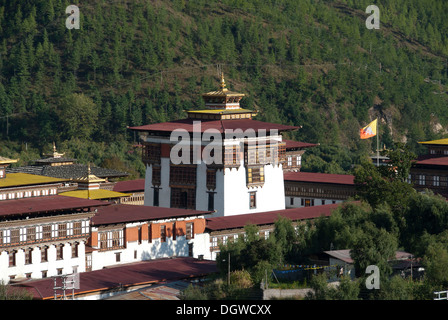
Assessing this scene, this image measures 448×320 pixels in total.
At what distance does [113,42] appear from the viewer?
19200cm

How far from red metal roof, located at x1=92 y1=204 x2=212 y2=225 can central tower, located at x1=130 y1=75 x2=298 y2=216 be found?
961cm

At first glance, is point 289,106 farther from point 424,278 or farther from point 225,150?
point 424,278

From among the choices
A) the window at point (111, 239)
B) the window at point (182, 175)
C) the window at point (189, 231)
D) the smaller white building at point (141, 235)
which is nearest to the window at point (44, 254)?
the smaller white building at point (141, 235)

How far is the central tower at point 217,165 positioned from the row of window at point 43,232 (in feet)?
72.9

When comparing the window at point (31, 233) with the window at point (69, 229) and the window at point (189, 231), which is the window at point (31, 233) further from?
the window at point (189, 231)

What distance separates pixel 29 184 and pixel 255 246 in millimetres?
18840

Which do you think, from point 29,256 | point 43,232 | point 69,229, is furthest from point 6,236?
point 69,229

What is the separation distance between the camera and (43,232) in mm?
88438

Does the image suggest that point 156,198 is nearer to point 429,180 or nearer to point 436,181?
point 429,180

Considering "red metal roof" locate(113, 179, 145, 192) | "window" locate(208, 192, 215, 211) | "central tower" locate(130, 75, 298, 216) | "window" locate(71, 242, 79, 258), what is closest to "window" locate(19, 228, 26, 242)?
"window" locate(71, 242, 79, 258)

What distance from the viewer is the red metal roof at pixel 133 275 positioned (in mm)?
81000

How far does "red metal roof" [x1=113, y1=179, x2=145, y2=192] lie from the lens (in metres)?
124
